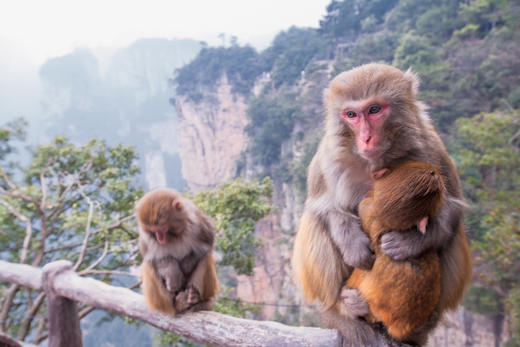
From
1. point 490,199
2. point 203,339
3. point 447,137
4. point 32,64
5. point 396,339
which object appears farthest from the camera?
point 32,64

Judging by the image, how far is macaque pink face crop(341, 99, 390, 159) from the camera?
3.66ft

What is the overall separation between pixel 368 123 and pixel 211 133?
901 inches

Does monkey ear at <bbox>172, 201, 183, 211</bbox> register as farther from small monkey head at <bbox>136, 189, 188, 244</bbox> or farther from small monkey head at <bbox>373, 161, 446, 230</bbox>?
small monkey head at <bbox>373, 161, 446, 230</bbox>

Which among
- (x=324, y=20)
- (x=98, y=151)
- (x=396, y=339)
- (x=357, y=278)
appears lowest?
(x=98, y=151)

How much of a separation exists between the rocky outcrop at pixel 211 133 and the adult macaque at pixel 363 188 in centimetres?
2017

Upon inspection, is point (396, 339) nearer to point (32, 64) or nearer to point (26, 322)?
point (26, 322)

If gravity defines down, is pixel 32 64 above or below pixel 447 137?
above

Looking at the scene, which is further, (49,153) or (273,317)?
(273,317)

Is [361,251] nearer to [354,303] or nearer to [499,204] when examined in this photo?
[354,303]

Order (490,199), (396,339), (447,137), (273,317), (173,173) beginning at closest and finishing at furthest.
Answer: (396,339) < (490,199) < (447,137) < (273,317) < (173,173)

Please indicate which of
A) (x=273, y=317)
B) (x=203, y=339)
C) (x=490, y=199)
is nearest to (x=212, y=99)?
(x=273, y=317)

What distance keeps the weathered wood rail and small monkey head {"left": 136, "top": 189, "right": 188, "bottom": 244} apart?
0.49m

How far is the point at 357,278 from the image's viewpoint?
4.26 ft

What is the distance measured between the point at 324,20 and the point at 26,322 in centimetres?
1811
